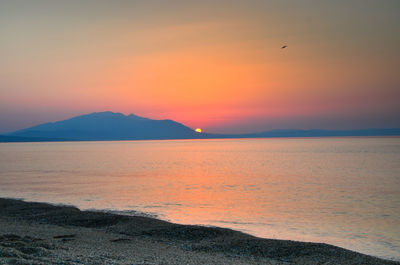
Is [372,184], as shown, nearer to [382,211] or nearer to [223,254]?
[382,211]

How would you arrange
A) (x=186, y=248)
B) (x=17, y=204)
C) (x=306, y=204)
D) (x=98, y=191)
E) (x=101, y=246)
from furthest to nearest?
(x=98, y=191), (x=306, y=204), (x=17, y=204), (x=186, y=248), (x=101, y=246)

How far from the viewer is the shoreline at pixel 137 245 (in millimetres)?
11164

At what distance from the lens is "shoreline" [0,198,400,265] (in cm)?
1116

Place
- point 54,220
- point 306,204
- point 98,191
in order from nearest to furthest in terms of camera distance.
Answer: point 54,220, point 306,204, point 98,191

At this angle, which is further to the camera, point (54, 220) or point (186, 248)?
point (54, 220)

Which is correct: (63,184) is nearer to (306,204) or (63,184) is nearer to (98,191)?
(98,191)

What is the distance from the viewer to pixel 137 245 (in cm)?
1455

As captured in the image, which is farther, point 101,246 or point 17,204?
point 17,204

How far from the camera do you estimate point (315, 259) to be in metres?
13.2

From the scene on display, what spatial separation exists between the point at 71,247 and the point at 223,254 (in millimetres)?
5697

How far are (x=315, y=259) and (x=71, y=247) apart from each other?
896 cm

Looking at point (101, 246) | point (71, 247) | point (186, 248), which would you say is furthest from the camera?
point (186, 248)

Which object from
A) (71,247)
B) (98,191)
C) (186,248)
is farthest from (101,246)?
(98,191)

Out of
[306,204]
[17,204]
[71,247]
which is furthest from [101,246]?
[306,204]
